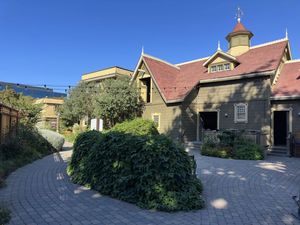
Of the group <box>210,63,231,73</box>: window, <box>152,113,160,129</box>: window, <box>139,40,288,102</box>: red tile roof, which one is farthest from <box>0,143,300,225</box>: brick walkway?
<box>152,113,160,129</box>: window

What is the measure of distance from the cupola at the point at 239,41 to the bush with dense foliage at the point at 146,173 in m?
18.7

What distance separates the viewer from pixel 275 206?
6.13 metres

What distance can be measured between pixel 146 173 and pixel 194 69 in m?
19.6

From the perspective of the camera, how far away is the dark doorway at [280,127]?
763 inches

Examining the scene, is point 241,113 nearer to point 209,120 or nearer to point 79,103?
point 209,120

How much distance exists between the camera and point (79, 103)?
28.3 meters

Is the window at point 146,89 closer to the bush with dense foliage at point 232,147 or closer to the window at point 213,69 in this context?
the window at point 213,69

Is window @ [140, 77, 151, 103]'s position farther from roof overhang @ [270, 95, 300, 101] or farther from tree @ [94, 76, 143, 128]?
roof overhang @ [270, 95, 300, 101]

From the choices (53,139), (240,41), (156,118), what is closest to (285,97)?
(240,41)

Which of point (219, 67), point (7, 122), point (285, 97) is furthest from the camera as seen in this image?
point (219, 67)

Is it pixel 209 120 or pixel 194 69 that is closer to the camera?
pixel 209 120

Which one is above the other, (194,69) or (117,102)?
(194,69)

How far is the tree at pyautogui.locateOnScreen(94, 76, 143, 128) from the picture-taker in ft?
75.0

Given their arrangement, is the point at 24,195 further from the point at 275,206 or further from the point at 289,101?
the point at 289,101
